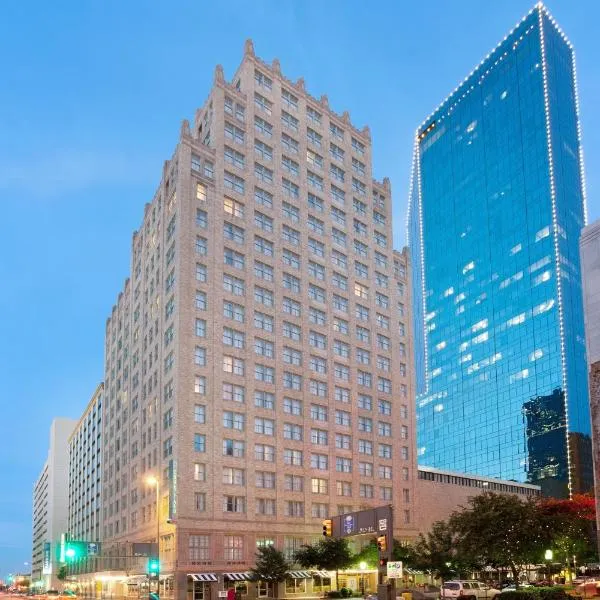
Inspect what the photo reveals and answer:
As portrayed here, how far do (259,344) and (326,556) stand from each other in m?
26.7

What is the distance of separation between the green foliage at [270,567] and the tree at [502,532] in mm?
21643

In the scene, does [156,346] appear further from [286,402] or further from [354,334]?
[354,334]

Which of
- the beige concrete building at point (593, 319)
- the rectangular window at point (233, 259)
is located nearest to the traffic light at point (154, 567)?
the rectangular window at point (233, 259)

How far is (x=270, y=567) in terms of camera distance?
84.2 meters

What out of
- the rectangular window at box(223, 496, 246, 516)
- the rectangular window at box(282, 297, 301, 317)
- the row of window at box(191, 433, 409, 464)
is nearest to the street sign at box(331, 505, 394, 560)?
the rectangular window at box(223, 496, 246, 516)

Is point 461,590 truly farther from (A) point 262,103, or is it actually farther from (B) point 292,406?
(A) point 262,103

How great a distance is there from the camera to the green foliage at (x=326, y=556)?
300 feet

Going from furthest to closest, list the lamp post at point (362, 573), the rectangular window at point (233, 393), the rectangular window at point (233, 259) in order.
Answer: the rectangular window at point (233, 259) → the lamp post at point (362, 573) → the rectangular window at point (233, 393)

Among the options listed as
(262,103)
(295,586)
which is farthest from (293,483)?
(262,103)

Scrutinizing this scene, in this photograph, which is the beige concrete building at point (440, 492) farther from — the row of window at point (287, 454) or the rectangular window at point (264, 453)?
the rectangular window at point (264, 453)

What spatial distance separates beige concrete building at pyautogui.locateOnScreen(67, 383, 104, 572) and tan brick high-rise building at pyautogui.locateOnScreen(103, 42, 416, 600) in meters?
23.1

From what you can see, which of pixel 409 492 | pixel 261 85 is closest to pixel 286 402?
pixel 409 492

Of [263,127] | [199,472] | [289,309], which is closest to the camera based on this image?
[199,472]

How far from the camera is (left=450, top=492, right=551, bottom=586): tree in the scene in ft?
227
